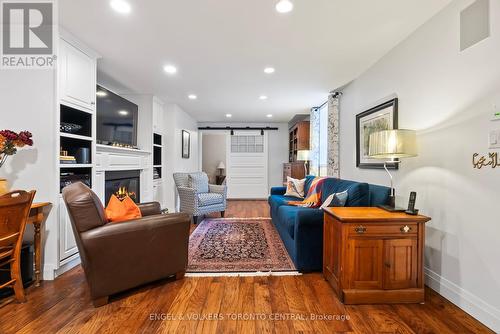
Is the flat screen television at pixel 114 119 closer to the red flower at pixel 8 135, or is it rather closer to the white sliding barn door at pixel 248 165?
the red flower at pixel 8 135

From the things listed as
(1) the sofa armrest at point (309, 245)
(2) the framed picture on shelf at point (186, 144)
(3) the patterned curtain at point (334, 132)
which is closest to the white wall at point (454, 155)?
(1) the sofa armrest at point (309, 245)

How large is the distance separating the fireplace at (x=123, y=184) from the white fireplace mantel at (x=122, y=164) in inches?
3.0

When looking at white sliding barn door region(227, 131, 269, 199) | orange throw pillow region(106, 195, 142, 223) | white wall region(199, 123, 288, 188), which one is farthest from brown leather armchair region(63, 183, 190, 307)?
white wall region(199, 123, 288, 188)

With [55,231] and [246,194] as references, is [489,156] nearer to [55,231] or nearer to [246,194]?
[55,231]

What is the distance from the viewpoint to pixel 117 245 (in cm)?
182

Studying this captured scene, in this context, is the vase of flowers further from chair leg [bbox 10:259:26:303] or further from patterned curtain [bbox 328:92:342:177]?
patterned curtain [bbox 328:92:342:177]

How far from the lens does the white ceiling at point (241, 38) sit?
1.90 metres

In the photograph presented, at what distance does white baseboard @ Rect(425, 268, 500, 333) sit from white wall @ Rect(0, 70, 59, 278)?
3564mm

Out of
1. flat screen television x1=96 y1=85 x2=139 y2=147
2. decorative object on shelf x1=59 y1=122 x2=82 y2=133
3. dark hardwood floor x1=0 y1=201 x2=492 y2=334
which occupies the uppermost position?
flat screen television x1=96 y1=85 x2=139 y2=147

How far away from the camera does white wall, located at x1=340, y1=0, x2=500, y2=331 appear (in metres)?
1.60

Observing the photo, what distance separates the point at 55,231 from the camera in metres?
2.24

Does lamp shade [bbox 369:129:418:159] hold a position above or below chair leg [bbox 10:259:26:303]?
above

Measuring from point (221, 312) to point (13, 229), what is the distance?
5.49 feet

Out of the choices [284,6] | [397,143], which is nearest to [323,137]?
[397,143]
